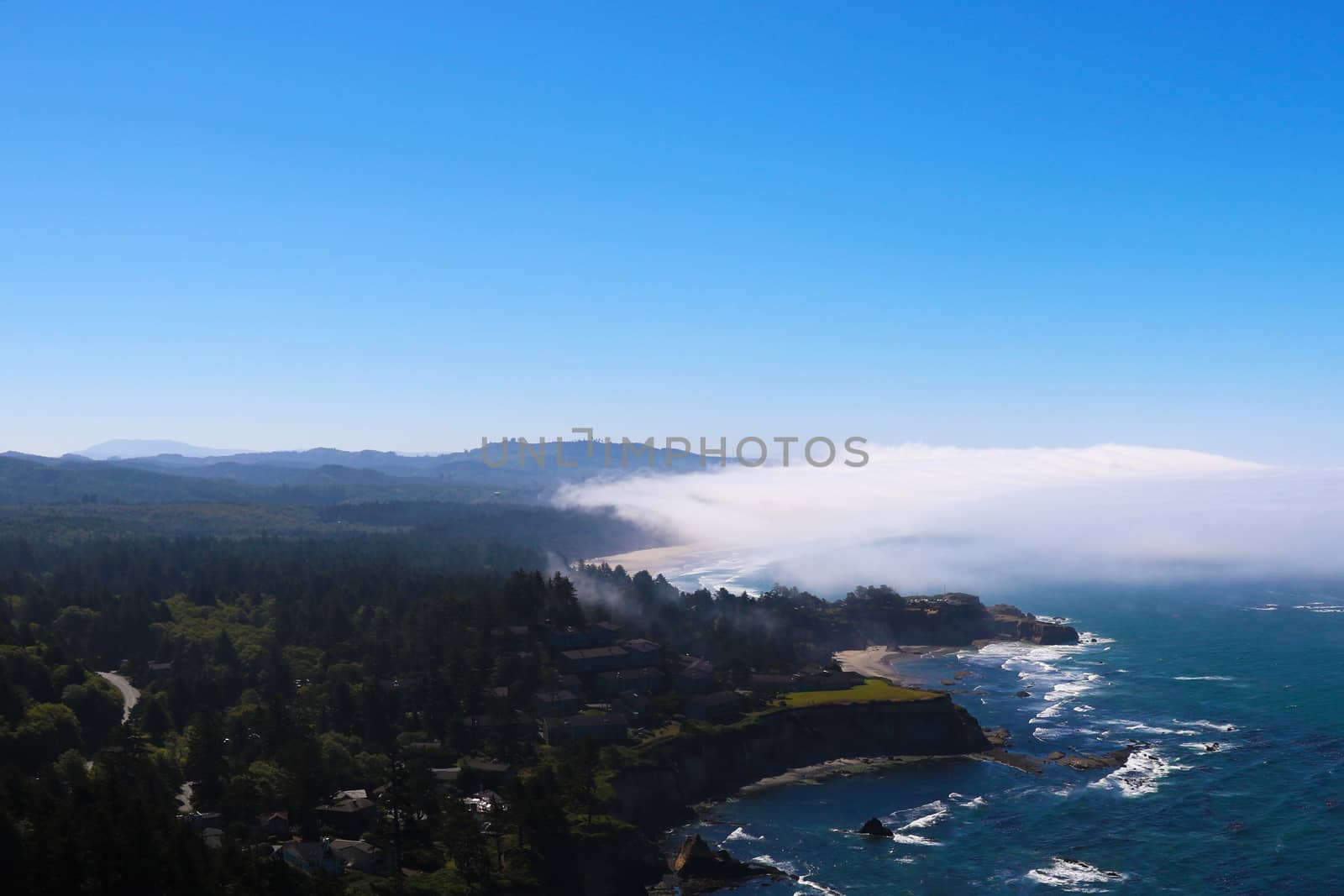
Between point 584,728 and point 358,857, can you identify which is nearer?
point 358,857

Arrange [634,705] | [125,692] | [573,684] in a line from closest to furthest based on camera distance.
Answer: [634,705], [573,684], [125,692]

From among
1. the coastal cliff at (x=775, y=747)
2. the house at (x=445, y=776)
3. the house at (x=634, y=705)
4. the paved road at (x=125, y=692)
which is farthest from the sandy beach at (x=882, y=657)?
the paved road at (x=125, y=692)

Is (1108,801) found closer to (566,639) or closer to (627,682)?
(627,682)

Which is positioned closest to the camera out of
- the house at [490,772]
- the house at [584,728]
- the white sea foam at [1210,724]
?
the house at [490,772]

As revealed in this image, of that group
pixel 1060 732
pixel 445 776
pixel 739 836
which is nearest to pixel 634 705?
pixel 739 836

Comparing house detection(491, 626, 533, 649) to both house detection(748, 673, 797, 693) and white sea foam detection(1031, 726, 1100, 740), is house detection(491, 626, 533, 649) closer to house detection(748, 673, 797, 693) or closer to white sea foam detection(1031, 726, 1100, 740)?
house detection(748, 673, 797, 693)

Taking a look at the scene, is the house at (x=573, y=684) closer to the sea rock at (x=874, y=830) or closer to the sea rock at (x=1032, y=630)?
the sea rock at (x=874, y=830)

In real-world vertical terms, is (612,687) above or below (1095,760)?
above
